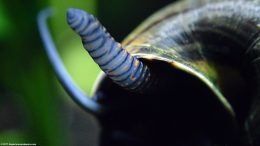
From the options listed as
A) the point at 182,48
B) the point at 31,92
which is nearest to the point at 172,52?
the point at 182,48

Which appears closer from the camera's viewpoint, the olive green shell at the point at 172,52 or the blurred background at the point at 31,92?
the olive green shell at the point at 172,52

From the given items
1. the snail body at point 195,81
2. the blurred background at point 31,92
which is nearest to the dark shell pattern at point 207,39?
the snail body at point 195,81

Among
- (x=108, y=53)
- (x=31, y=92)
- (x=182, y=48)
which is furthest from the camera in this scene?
(x=31, y=92)

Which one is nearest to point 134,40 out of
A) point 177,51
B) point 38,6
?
point 177,51

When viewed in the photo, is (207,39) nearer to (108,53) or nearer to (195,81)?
(195,81)

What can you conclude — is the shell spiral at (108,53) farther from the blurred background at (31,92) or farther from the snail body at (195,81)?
the blurred background at (31,92)

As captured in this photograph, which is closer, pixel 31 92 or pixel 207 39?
pixel 207 39

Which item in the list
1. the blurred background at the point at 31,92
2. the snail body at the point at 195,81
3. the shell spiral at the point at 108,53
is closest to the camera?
the shell spiral at the point at 108,53

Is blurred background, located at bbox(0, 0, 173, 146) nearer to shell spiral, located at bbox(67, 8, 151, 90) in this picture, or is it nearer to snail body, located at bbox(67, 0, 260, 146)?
snail body, located at bbox(67, 0, 260, 146)
